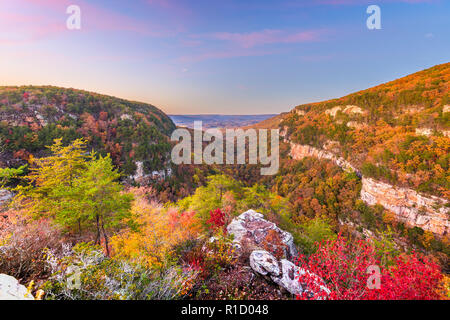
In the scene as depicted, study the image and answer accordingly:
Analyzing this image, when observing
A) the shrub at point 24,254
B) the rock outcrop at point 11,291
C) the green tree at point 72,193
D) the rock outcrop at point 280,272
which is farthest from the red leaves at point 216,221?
the rock outcrop at point 11,291

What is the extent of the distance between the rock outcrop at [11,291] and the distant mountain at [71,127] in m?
45.7

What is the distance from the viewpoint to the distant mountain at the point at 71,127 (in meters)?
39.3

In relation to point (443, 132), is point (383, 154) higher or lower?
lower

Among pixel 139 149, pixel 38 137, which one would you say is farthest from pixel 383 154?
pixel 38 137

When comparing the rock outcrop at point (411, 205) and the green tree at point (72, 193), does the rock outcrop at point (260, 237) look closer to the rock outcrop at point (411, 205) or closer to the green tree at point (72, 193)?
the green tree at point (72, 193)

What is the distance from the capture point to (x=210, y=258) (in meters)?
6.27

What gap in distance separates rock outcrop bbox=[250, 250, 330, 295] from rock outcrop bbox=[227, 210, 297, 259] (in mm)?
1527

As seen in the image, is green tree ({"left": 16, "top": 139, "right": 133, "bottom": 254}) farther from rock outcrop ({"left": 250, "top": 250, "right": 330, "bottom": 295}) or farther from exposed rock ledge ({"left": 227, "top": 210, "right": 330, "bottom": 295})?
rock outcrop ({"left": 250, "top": 250, "right": 330, "bottom": 295})

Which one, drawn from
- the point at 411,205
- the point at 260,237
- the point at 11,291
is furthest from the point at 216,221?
the point at 411,205

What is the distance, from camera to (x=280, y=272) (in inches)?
221

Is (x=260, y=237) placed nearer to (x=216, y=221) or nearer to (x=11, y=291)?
(x=216, y=221)

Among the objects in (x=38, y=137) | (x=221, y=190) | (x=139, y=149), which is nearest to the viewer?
(x=221, y=190)
